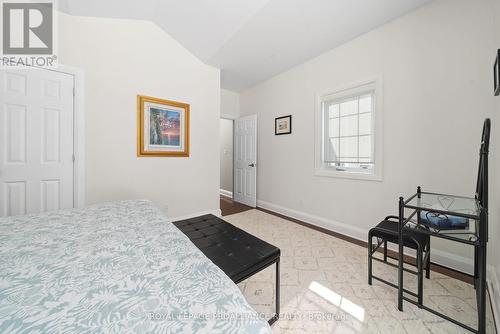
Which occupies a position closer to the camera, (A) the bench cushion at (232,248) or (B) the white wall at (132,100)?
(A) the bench cushion at (232,248)

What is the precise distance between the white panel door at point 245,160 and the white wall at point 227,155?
0.70 meters

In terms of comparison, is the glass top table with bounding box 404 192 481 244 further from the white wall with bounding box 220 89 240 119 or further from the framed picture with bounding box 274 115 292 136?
the white wall with bounding box 220 89 240 119

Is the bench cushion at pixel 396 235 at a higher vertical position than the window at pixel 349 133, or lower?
lower

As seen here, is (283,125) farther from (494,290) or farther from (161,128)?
(494,290)

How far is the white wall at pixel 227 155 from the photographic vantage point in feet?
18.0

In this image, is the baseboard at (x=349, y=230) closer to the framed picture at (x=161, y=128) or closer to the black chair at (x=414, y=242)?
the black chair at (x=414, y=242)

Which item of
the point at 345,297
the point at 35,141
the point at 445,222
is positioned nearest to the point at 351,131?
the point at 445,222

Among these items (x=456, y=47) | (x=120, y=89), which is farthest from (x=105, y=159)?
(x=456, y=47)

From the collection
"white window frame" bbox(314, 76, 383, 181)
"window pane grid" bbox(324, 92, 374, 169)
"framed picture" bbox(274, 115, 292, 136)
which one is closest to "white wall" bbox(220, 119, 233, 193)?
"framed picture" bbox(274, 115, 292, 136)

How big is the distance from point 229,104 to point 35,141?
3.28m

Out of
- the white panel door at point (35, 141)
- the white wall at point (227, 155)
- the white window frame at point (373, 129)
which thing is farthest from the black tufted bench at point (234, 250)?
the white wall at point (227, 155)

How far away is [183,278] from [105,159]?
8.02 ft

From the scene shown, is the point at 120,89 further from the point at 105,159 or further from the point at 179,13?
the point at 179,13

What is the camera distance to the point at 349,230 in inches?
105
